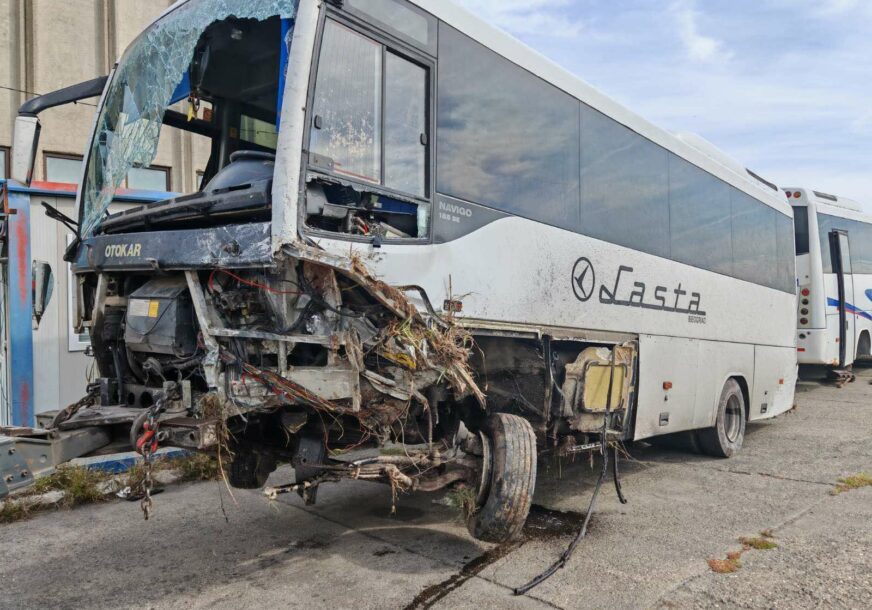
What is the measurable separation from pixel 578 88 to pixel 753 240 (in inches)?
175

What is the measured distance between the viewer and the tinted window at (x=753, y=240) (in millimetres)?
8658

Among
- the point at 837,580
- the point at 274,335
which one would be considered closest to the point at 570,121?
the point at 274,335

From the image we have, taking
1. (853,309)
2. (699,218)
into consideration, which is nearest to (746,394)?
(699,218)

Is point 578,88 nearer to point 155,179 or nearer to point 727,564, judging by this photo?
point 727,564

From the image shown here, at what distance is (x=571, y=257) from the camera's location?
563 centimetres

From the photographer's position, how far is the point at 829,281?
45.6ft

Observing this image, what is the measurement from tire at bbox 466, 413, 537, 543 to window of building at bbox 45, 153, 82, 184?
12.6 meters

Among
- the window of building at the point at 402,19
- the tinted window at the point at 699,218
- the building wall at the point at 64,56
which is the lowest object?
the tinted window at the point at 699,218

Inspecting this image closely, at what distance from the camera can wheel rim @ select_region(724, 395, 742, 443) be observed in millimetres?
8484

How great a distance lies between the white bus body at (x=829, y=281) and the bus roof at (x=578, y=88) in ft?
16.2

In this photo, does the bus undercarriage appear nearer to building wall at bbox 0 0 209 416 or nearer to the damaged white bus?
the damaged white bus

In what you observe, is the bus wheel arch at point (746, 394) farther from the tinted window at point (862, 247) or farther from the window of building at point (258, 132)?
the tinted window at point (862, 247)

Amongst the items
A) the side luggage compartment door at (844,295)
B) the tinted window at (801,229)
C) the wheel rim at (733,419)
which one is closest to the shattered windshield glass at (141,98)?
the wheel rim at (733,419)

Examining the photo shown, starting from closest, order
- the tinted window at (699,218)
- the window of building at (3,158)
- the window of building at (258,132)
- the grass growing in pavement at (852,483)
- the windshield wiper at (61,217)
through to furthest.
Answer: the windshield wiper at (61,217), the window of building at (258,132), the grass growing in pavement at (852,483), the tinted window at (699,218), the window of building at (3,158)
